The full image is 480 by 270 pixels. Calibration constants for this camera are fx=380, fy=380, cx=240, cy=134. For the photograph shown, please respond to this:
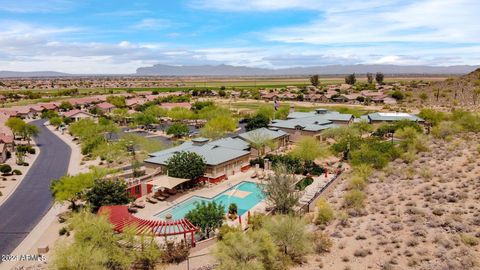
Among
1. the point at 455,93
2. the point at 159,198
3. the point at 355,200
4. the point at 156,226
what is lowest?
the point at 159,198

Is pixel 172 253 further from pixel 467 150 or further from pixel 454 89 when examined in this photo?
pixel 454 89

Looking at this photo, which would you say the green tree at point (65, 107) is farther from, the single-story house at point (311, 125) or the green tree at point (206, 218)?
the green tree at point (206, 218)

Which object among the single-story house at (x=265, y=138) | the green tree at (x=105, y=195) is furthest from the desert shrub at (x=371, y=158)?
the green tree at (x=105, y=195)

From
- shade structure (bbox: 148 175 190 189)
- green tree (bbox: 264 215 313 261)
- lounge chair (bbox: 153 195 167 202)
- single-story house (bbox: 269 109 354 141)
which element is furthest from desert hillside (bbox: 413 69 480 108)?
green tree (bbox: 264 215 313 261)

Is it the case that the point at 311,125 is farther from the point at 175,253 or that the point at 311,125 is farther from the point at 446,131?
the point at 175,253

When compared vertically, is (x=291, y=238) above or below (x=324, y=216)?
above

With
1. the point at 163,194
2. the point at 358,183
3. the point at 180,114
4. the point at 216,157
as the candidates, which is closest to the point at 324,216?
the point at 358,183

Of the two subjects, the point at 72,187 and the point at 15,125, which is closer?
the point at 72,187
